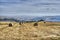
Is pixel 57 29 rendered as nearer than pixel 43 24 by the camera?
Yes

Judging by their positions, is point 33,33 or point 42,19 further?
point 42,19

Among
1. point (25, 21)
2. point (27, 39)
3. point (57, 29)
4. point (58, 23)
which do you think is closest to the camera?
point (27, 39)

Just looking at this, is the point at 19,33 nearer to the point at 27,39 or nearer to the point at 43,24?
the point at 27,39

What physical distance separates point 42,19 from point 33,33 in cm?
480

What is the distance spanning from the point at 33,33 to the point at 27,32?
457 millimetres

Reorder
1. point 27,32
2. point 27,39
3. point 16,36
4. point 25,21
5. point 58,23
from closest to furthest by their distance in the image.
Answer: point 27,39
point 16,36
point 27,32
point 58,23
point 25,21

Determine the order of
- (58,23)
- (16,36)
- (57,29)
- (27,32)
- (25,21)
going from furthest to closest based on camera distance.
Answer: (25,21) → (58,23) → (57,29) → (27,32) → (16,36)

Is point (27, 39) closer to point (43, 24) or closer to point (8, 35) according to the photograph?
point (8, 35)

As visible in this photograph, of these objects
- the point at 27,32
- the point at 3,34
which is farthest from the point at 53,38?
the point at 3,34

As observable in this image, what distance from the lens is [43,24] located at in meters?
18.8

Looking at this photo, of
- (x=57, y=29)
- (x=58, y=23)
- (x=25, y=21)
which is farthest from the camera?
(x=25, y=21)

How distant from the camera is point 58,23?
1839cm

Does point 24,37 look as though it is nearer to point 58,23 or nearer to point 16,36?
point 16,36

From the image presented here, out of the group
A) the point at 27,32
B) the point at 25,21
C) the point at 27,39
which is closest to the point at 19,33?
the point at 27,32
